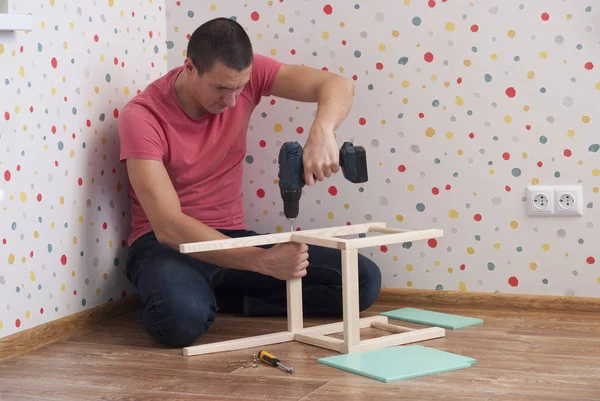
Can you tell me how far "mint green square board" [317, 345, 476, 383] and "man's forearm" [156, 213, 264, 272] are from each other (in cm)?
37

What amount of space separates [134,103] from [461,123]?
1.08 meters

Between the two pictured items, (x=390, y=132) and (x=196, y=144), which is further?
(x=390, y=132)

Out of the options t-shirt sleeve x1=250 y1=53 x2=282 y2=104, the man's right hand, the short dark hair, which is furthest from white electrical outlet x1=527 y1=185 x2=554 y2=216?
the short dark hair

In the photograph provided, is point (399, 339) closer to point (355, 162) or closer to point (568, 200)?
point (355, 162)

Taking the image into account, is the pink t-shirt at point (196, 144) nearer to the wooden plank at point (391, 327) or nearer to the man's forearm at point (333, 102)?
the man's forearm at point (333, 102)

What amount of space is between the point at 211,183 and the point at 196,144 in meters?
0.16

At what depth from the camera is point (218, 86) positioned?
244 cm

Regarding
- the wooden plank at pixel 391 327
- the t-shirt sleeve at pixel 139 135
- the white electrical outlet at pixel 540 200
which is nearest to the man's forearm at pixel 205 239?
the t-shirt sleeve at pixel 139 135

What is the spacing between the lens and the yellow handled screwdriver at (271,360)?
2.10m

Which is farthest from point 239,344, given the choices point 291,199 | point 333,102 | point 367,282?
point 333,102

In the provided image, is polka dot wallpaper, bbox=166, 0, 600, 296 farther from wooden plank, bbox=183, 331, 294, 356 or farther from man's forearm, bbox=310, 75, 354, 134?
wooden plank, bbox=183, 331, 294, 356

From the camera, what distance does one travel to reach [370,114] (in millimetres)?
2885

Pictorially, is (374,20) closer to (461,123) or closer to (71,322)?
(461,123)

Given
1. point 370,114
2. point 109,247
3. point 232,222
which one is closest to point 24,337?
point 109,247
